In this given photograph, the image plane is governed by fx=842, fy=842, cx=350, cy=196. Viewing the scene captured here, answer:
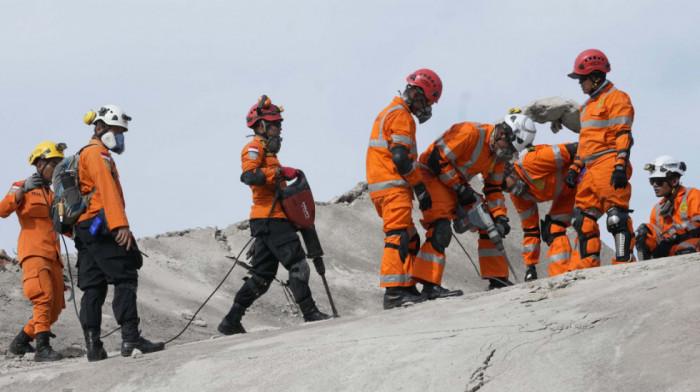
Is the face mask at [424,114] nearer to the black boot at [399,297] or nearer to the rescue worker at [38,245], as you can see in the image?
the black boot at [399,297]

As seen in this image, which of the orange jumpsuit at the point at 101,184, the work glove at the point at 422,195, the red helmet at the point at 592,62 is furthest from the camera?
the red helmet at the point at 592,62

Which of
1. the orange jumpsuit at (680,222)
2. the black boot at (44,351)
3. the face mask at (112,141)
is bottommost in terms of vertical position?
the black boot at (44,351)

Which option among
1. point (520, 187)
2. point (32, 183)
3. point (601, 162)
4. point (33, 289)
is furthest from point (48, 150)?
point (601, 162)

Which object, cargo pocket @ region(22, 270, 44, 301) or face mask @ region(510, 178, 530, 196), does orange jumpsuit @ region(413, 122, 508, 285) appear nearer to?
face mask @ region(510, 178, 530, 196)

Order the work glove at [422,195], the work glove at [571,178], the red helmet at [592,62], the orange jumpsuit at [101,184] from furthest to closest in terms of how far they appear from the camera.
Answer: the work glove at [571,178] < the red helmet at [592,62] < the work glove at [422,195] < the orange jumpsuit at [101,184]

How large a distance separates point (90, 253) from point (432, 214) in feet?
8.66

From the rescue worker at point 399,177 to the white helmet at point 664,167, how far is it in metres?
2.71

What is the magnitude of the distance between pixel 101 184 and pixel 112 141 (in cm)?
43

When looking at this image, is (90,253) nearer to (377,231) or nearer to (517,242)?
(377,231)

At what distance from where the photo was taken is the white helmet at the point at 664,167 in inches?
323

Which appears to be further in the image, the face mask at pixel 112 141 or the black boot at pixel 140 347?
the face mask at pixel 112 141

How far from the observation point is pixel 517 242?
51.7 ft

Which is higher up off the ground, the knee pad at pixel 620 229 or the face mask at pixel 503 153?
the face mask at pixel 503 153

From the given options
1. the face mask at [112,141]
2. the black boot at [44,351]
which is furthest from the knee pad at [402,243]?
the black boot at [44,351]
